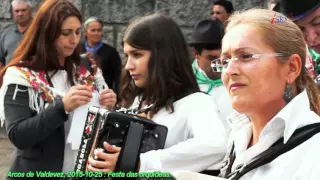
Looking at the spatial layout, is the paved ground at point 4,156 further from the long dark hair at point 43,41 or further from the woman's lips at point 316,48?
the woman's lips at point 316,48

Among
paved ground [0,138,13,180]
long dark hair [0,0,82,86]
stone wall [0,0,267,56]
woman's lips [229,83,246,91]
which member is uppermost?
woman's lips [229,83,246,91]

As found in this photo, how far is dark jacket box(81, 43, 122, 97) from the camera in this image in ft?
16.5

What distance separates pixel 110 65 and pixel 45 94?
273cm

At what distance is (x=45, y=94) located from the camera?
2410 millimetres

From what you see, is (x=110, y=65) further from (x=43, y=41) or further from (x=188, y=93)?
(x=188, y=93)

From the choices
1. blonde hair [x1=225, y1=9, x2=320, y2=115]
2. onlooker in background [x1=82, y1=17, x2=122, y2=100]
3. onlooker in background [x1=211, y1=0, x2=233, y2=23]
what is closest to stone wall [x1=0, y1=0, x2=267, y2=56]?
onlooker in background [x1=82, y1=17, x2=122, y2=100]

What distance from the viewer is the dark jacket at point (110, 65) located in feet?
16.5

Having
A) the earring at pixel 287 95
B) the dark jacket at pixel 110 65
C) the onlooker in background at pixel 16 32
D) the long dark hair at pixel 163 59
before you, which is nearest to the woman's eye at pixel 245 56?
the earring at pixel 287 95

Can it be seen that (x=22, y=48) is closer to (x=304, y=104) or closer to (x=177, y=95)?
(x=177, y=95)

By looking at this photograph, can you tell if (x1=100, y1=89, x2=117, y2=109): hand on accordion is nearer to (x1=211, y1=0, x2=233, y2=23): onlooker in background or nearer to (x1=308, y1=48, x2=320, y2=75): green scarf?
(x1=308, y1=48, x2=320, y2=75): green scarf

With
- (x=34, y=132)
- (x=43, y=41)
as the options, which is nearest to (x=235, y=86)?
(x=34, y=132)

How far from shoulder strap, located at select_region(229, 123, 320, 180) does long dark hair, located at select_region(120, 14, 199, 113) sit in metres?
0.86

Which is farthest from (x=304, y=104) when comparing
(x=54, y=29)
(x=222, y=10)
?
(x=222, y=10)

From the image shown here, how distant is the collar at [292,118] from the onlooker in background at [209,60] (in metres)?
1.58
